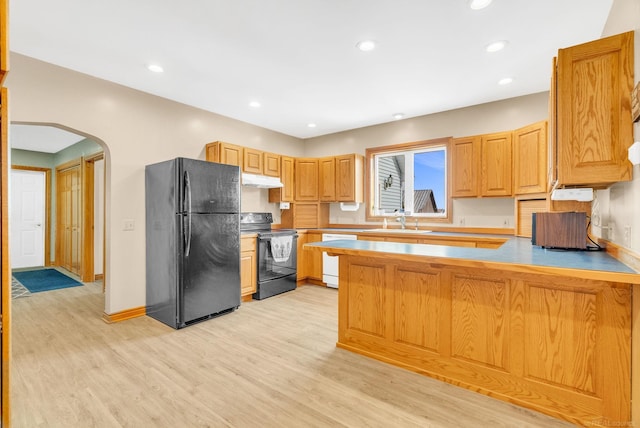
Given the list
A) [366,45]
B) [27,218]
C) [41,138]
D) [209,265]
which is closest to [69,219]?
[27,218]

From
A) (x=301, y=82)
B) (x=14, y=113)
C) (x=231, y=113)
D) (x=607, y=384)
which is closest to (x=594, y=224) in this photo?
(x=607, y=384)

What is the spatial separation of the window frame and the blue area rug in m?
5.25

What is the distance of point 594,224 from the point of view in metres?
2.64

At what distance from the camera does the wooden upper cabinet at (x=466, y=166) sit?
3947 mm

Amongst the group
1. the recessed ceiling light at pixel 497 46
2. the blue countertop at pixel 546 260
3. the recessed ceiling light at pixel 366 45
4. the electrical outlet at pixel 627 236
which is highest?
the recessed ceiling light at pixel 366 45

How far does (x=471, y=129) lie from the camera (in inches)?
166

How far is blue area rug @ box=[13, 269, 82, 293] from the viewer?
4965 millimetres

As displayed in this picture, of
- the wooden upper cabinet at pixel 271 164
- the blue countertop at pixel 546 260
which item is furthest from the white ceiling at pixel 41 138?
the blue countertop at pixel 546 260

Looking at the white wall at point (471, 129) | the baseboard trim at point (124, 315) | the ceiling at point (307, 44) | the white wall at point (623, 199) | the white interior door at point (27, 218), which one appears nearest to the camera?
the white wall at point (623, 199)

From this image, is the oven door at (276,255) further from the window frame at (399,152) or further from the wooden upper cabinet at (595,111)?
the wooden upper cabinet at (595,111)

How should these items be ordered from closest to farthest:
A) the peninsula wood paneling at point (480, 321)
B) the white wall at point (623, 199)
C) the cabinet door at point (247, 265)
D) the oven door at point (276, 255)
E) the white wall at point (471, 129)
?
1. the white wall at point (623, 199)
2. the peninsula wood paneling at point (480, 321)
3. the white wall at point (471, 129)
4. the cabinet door at point (247, 265)
5. the oven door at point (276, 255)

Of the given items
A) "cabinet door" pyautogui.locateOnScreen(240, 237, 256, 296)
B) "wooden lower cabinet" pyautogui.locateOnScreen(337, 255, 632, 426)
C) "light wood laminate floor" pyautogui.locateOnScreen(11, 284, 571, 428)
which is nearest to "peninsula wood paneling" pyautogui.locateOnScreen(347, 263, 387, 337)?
"wooden lower cabinet" pyautogui.locateOnScreen(337, 255, 632, 426)

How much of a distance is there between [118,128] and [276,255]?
99.6 inches

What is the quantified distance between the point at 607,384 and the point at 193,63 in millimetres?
3982
